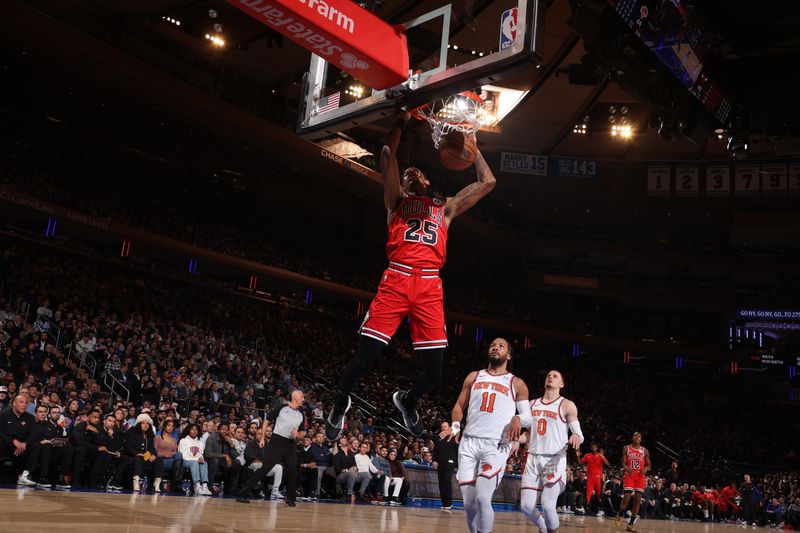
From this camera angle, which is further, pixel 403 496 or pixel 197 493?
pixel 403 496

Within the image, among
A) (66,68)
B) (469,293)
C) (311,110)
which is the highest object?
(66,68)

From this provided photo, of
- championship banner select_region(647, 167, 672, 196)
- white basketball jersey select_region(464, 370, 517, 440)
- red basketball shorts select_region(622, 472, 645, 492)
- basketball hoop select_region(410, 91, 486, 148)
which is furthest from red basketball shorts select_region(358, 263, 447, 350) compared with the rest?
championship banner select_region(647, 167, 672, 196)

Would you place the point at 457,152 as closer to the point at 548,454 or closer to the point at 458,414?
the point at 458,414

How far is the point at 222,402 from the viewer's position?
17812 millimetres

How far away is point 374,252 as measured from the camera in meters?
32.8

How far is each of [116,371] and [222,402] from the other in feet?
8.47

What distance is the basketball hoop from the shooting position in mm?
7004

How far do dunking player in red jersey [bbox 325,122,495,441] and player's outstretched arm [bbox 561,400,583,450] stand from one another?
8.52 feet

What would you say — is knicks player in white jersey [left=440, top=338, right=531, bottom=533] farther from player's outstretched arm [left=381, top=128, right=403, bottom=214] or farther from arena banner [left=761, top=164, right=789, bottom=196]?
arena banner [left=761, top=164, right=789, bottom=196]

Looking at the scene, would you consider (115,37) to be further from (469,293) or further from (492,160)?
(469,293)

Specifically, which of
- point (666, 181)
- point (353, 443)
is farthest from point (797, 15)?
point (666, 181)

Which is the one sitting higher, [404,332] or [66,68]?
[66,68]

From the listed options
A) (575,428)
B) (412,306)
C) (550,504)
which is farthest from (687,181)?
(412,306)

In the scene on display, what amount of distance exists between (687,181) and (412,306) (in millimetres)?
29545
